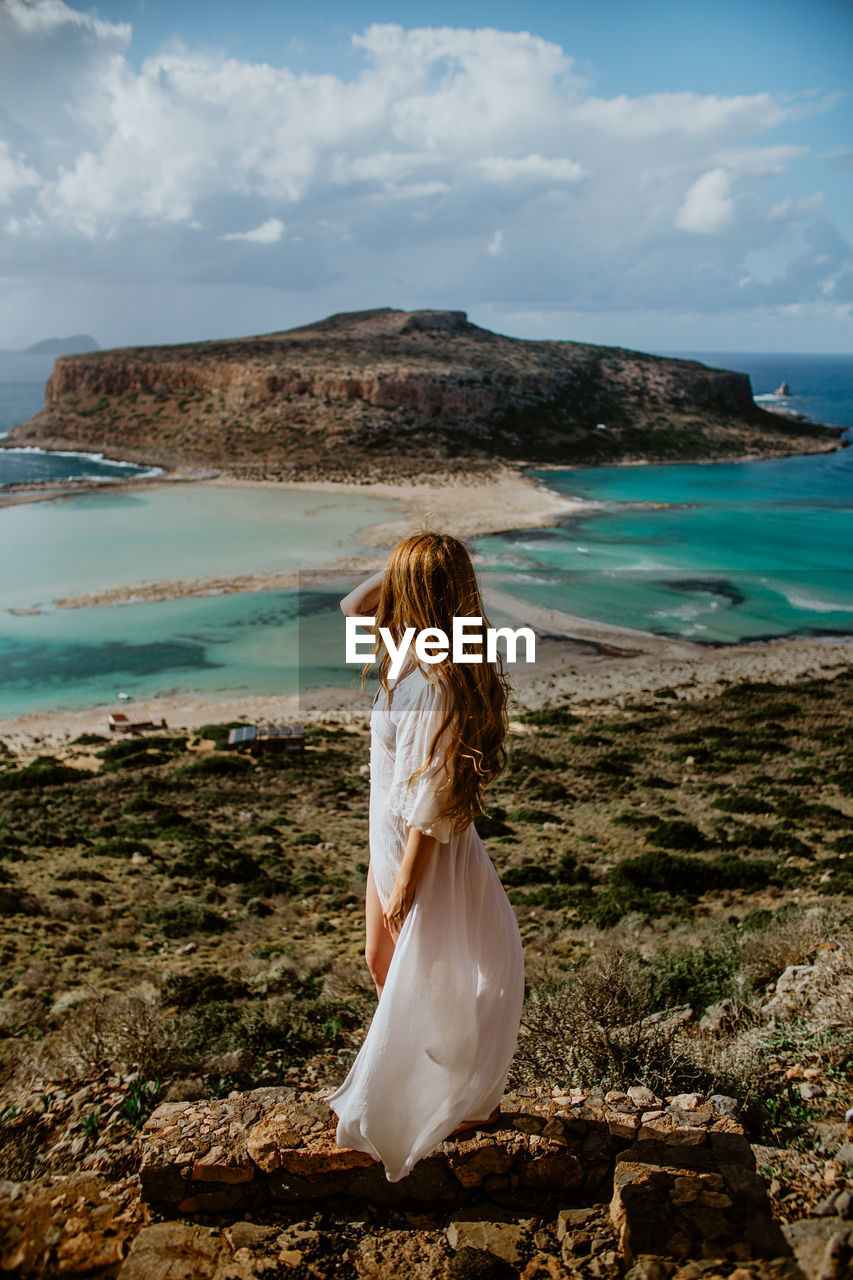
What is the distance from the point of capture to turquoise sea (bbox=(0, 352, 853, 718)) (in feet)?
84.2

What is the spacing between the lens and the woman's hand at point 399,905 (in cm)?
265

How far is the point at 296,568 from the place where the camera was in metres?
35.7

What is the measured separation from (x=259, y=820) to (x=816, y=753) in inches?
428

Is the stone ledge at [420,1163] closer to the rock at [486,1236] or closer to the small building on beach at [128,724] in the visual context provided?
the rock at [486,1236]

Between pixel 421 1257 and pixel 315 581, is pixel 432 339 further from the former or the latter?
pixel 421 1257

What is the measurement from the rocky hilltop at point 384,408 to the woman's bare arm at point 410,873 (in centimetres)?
5801

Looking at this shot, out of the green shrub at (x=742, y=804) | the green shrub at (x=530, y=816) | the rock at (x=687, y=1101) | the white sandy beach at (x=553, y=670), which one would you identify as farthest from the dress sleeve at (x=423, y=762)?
the white sandy beach at (x=553, y=670)

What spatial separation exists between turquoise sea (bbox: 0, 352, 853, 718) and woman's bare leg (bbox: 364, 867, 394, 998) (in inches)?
819

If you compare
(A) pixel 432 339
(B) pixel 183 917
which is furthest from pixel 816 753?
(A) pixel 432 339

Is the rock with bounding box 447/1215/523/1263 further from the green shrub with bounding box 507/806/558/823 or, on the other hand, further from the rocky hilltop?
the rocky hilltop

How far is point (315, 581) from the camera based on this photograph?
34500 millimetres

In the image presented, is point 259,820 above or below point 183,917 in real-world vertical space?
below

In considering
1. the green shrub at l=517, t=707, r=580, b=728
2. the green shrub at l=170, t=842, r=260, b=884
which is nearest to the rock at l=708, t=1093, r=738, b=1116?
the green shrub at l=170, t=842, r=260, b=884

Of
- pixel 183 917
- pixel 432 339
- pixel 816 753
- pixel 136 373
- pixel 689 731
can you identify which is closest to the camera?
pixel 183 917
